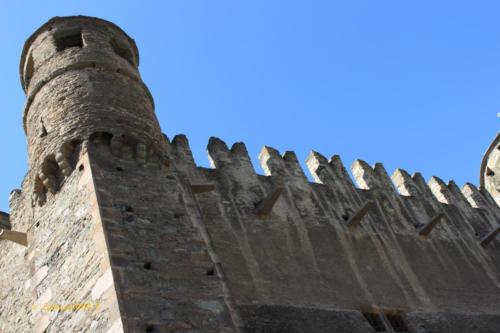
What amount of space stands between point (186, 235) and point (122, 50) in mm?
4267

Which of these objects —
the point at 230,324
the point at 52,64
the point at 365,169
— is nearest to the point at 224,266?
the point at 230,324

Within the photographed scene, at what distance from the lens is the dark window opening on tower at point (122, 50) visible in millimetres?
10031

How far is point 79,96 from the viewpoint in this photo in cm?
829

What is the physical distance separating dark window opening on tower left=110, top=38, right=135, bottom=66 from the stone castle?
0.11 feet

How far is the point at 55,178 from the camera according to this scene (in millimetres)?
7762

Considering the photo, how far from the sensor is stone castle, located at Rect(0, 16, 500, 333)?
20.9ft

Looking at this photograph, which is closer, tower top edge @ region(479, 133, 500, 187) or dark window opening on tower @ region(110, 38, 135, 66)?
dark window opening on tower @ region(110, 38, 135, 66)

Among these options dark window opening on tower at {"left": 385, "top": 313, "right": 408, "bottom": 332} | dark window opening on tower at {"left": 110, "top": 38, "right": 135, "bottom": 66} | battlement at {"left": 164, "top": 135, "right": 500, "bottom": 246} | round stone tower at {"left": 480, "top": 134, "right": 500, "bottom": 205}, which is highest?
dark window opening on tower at {"left": 110, "top": 38, "right": 135, "bottom": 66}

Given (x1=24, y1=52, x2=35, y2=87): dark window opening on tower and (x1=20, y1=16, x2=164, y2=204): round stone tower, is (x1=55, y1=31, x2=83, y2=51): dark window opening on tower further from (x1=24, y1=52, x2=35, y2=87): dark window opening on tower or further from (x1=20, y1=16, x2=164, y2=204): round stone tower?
(x1=24, y1=52, x2=35, y2=87): dark window opening on tower

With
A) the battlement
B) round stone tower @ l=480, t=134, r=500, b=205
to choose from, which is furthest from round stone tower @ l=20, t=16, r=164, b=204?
round stone tower @ l=480, t=134, r=500, b=205

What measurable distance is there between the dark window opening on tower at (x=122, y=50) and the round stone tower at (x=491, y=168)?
9102mm

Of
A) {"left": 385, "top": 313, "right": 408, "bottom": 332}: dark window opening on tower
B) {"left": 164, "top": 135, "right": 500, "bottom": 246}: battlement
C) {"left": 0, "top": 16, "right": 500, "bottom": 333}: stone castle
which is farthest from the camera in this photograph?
{"left": 164, "top": 135, "right": 500, "bottom": 246}: battlement

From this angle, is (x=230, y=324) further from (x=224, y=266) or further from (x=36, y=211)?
(x=36, y=211)

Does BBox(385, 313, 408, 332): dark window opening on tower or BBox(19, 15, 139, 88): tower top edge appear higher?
BBox(19, 15, 139, 88): tower top edge
